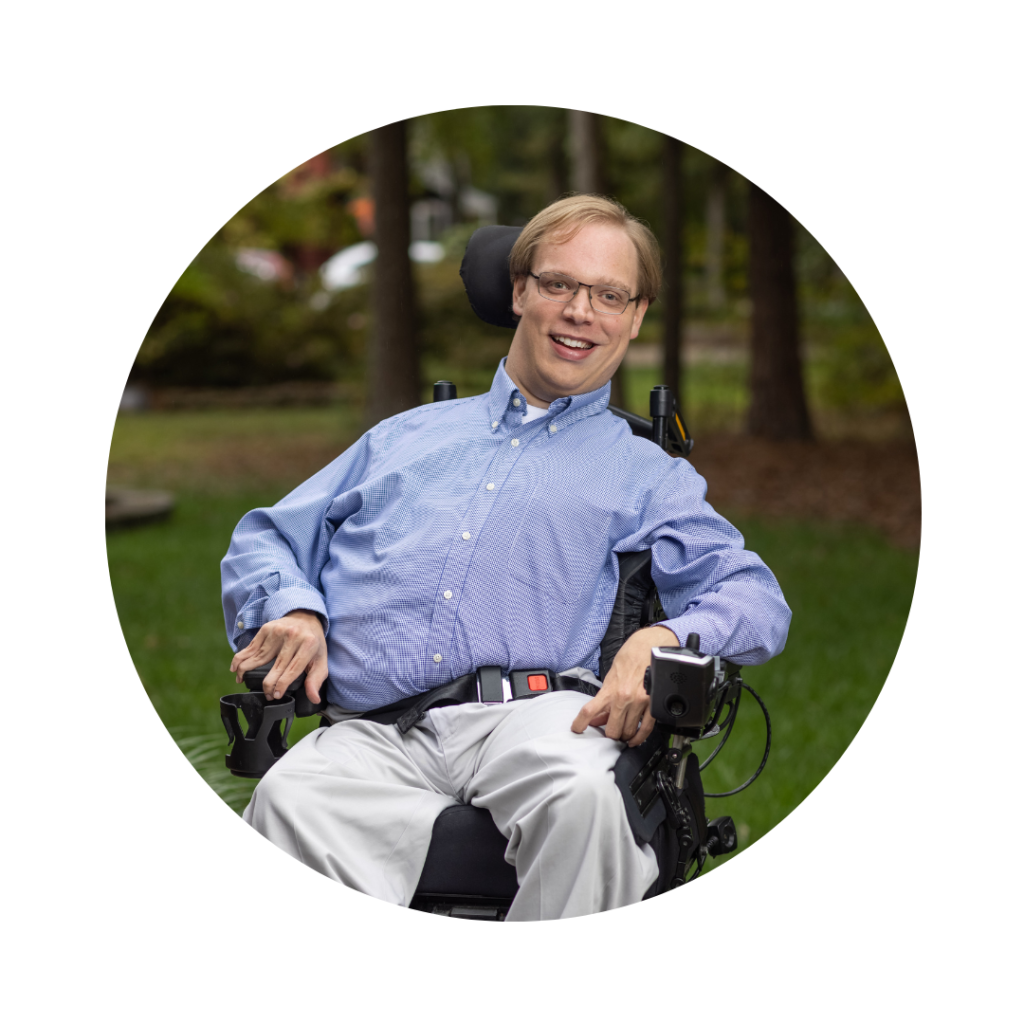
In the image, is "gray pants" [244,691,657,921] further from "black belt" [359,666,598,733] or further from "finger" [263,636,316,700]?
"finger" [263,636,316,700]

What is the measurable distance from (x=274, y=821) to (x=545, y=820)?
0.54m

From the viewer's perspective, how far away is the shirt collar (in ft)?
8.14

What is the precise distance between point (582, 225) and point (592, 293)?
0.47 ft

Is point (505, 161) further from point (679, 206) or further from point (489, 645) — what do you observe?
point (489, 645)

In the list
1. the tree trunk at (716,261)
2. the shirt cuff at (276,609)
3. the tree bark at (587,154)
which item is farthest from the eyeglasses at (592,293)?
the tree trunk at (716,261)

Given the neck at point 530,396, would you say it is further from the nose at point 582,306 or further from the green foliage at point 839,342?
the green foliage at point 839,342

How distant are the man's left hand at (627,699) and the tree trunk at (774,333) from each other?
1.63 m

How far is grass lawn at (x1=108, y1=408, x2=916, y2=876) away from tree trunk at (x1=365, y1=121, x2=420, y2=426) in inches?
15.6

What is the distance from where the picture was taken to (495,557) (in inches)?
92.3

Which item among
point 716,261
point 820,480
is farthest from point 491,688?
point 716,261

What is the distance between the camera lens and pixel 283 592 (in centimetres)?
234

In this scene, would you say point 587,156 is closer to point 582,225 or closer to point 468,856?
point 582,225

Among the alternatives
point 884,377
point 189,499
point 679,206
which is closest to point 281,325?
point 189,499

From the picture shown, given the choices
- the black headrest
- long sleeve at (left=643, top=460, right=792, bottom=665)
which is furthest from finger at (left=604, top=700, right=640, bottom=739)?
the black headrest
